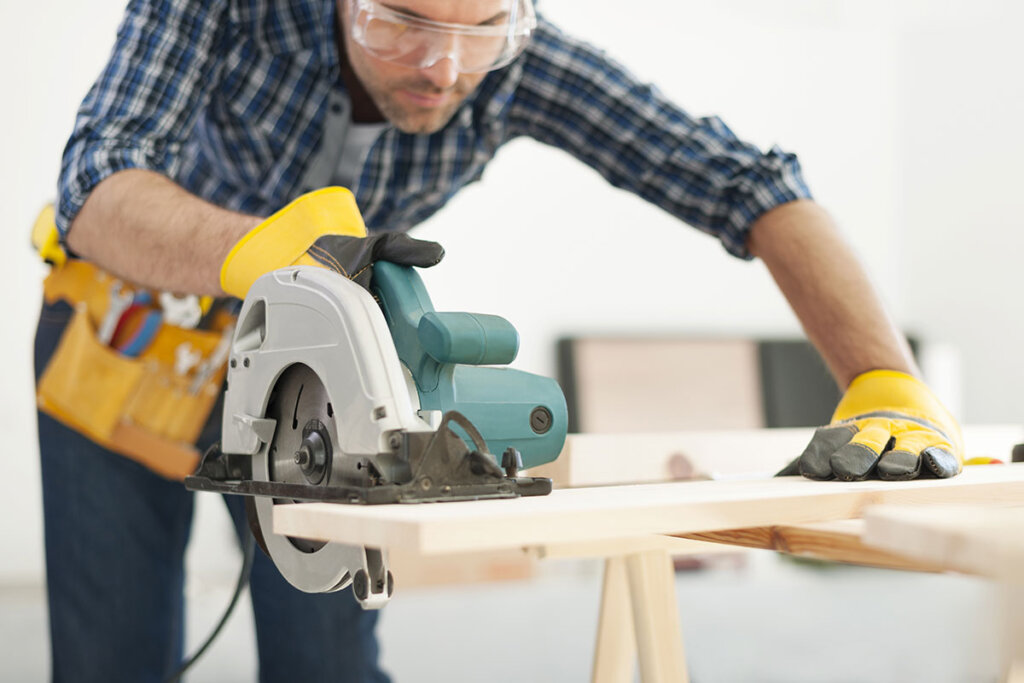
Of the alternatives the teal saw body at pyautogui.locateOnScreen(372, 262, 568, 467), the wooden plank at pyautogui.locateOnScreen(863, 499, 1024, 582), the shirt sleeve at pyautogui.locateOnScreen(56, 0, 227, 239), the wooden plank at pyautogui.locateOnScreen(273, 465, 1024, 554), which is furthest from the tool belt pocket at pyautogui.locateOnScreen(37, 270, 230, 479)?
the wooden plank at pyautogui.locateOnScreen(863, 499, 1024, 582)

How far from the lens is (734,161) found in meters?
1.64

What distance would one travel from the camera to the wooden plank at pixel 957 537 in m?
0.54

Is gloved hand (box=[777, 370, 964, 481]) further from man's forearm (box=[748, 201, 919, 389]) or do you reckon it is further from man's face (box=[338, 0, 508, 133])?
man's face (box=[338, 0, 508, 133])

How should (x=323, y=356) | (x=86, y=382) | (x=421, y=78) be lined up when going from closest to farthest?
(x=323, y=356) → (x=421, y=78) → (x=86, y=382)

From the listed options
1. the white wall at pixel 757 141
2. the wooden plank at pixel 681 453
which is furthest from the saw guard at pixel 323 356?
the white wall at pixel 757 141

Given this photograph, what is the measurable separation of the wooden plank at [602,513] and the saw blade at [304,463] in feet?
0.25

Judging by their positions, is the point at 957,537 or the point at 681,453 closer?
the point at 957,537

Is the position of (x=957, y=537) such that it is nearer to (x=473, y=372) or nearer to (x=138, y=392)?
(x=473, y=372)

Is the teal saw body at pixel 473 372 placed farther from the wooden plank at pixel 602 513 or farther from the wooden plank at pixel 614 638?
the wooden plank at pixel 614 638

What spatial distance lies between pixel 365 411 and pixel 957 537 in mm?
467

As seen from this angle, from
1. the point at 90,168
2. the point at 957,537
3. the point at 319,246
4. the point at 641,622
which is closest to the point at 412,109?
the point at 90,168

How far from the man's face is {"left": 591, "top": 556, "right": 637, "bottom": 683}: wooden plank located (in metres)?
0.80

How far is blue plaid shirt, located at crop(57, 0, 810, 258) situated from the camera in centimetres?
159

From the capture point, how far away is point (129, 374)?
5.74ft
